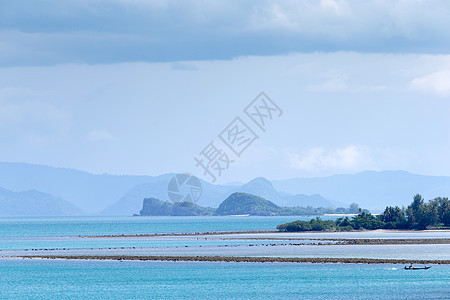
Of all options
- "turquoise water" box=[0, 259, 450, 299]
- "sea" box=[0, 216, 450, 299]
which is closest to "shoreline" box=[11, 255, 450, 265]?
"sea" box=[0, 216, 450, 299]

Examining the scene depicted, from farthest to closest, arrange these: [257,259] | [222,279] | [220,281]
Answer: [257,259]
[222,279]
[220,281]

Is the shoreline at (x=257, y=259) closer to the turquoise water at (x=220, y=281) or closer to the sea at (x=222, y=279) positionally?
the sea at (x=222, y=279)

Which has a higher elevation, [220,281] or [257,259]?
[257,259]

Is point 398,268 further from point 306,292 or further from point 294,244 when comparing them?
point 294,244

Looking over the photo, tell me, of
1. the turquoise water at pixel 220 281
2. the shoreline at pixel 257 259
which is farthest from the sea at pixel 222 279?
the shoreline at pixel 257 259

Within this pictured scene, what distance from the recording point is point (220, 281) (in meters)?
92.4

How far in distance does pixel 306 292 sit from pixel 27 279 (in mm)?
35739

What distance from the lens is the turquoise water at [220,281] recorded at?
8194 centimetres

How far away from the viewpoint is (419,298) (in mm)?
76500

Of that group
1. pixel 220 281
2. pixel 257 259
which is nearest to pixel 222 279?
pixel 220 281

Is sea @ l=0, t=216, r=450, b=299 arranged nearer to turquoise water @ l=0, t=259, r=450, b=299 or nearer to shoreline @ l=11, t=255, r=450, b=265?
turquoise water @ l=0, t=259, r=450, b=299

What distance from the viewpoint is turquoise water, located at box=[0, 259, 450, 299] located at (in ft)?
269

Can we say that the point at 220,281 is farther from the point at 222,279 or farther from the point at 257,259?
the point at 257,259

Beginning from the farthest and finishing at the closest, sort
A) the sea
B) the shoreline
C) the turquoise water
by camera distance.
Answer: the shoreline < the sea < the turquoise water
